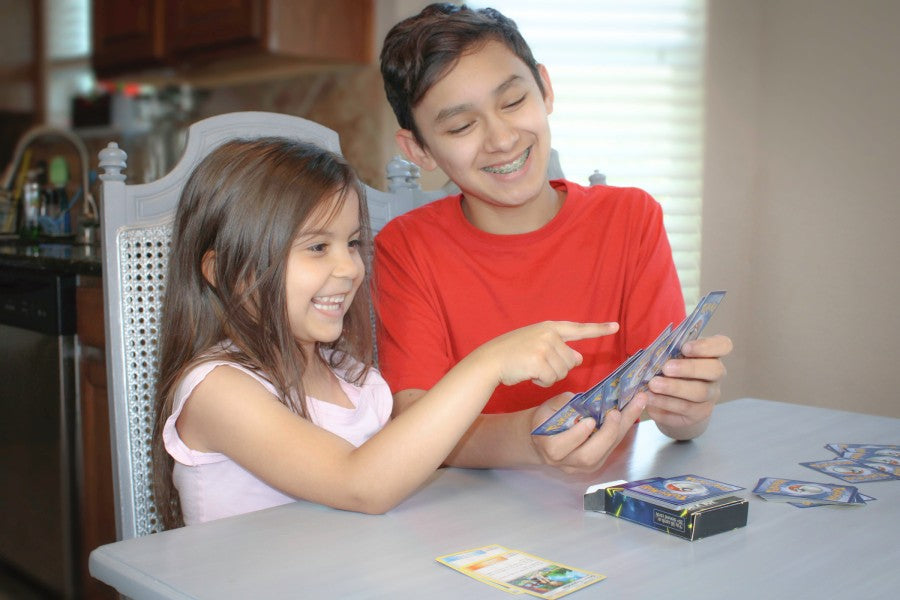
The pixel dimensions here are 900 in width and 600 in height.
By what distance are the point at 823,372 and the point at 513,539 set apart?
7.85 feet

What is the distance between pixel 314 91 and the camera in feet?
12.1

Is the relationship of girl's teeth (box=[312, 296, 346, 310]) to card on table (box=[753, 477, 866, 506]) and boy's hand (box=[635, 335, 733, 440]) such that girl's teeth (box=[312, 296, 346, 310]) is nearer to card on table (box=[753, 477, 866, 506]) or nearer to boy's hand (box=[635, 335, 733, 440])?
boy's hand (box=[635, 335, 733, 440])

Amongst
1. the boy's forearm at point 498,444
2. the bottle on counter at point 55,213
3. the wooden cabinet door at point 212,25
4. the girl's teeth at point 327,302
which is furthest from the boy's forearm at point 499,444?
the wooden cabinet door at point 212,25

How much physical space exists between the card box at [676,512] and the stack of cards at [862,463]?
0.89 feet

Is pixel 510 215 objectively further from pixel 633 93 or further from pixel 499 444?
pixel 633 93

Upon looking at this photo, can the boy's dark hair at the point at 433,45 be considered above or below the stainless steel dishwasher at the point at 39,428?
above

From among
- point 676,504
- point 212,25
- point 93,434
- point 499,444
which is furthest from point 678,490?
point 212,25

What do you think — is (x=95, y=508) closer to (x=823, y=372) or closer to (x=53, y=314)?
(x=53, y=314)

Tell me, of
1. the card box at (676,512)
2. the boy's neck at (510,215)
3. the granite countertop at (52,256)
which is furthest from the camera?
the granite countertop at (52,256)

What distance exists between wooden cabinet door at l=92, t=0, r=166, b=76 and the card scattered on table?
11.6 feet

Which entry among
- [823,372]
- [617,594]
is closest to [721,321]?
[823,372]

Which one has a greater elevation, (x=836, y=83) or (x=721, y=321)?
(x=836, y=83)

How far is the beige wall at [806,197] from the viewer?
9.25 feet

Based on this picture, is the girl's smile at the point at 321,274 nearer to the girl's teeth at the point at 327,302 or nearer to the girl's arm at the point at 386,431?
the girl's teeth at the point at 327,302
